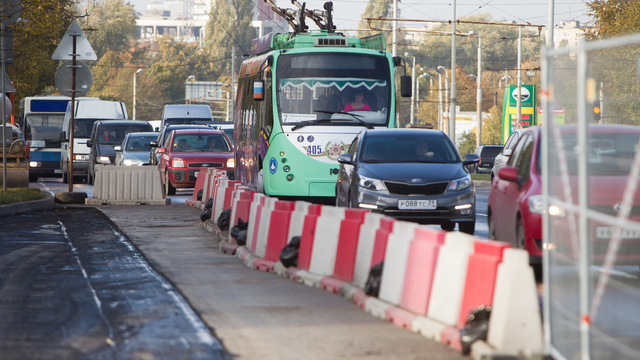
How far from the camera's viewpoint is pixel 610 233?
4.68m

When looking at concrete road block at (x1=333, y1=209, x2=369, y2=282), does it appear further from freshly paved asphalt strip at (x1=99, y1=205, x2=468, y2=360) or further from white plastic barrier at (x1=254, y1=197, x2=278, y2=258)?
white plastic barrier at (x1=254, y1=197, x2=278, y2=258)

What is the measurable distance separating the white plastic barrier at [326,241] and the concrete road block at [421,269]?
1.72 m

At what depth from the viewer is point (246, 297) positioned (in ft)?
26.7

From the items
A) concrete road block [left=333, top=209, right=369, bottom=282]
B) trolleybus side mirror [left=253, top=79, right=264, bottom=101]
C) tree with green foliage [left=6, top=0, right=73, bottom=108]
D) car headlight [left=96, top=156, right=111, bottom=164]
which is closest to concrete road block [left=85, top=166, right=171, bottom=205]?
tree with green foliage [left=6, top=0, right=73, bottom=108]

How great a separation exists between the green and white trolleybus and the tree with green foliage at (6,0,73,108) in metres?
5.32

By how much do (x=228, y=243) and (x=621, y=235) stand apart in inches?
309

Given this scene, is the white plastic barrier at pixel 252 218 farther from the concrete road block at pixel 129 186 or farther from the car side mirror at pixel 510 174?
the concrete road block at pixel 129 186

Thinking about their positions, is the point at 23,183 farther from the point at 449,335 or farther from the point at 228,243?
the point at 449,335

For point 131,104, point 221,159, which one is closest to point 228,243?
point 221,159

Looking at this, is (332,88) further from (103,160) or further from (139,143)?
(103,160)

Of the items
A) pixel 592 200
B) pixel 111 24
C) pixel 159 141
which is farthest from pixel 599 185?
pixel 111 24

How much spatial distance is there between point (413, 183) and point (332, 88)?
5.12 meters

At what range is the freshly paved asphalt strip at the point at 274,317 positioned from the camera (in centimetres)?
602

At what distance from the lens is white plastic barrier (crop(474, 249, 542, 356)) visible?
546 cm
